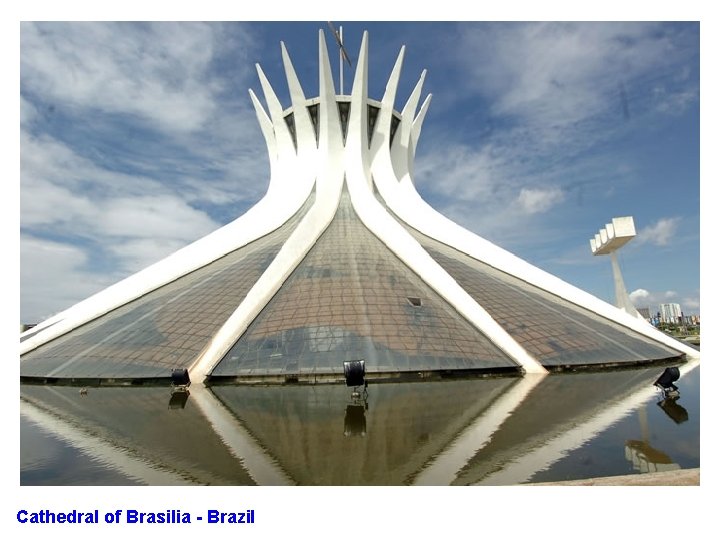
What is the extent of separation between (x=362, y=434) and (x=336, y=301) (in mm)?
8240

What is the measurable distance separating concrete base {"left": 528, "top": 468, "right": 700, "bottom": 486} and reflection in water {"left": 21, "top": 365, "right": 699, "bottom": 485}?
403 millimetres

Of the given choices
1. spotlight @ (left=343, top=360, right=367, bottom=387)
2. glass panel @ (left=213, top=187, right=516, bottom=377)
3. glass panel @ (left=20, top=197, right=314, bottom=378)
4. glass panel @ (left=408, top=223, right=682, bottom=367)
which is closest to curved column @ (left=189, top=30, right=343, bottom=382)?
glass panel @ (left=213, top=187, right=516, bottom=377)

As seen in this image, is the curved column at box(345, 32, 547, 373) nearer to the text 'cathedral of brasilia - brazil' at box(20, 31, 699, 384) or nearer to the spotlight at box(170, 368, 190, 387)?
the text 'cathedral of brasilia - brazil' at box(20, 31, 699, 384)

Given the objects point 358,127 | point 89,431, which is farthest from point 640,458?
point 358,127

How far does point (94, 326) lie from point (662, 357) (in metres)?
21.8

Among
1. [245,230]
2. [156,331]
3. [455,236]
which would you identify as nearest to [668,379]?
[455,236]

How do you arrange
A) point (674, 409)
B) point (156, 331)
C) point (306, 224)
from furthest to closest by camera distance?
point (306, 224) → point (156, 331) → point (674, 409)

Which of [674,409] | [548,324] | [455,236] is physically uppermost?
[455,236]

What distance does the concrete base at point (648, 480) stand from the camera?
4.51 m

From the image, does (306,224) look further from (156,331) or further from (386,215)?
(156,331)

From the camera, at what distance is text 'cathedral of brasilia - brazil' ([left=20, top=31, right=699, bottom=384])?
40.9 feet

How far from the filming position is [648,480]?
15.2 feet

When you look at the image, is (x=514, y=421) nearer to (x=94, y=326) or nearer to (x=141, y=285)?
(x=94, y=326)

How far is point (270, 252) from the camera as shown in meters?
18.6
